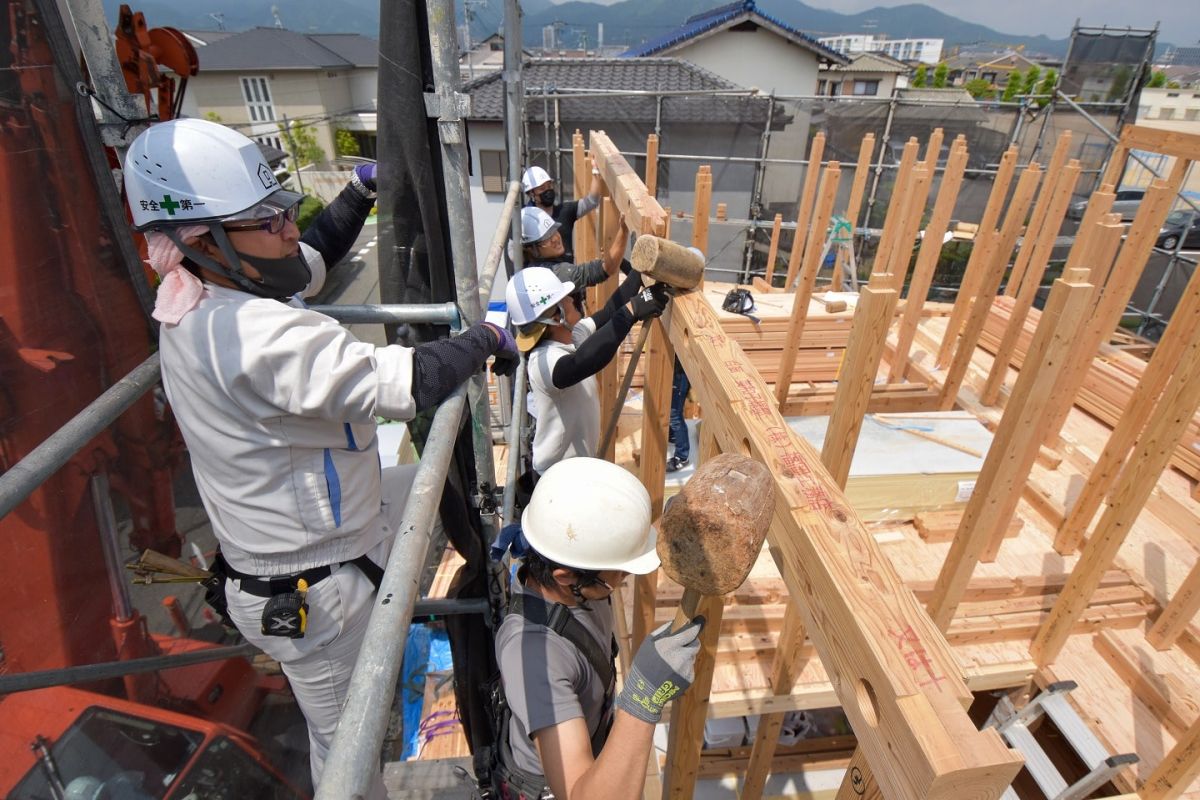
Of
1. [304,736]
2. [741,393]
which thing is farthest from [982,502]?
[304,736]

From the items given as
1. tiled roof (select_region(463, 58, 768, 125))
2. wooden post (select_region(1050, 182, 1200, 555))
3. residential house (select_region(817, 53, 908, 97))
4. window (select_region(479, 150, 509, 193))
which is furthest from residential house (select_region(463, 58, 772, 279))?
residential house (select_region(817, 53, 908, 97))

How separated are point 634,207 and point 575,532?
6.05 ft

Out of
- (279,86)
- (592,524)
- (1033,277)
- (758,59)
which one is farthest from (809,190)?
(279,86)

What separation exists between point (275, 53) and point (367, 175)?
38126mm

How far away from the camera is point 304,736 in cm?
326

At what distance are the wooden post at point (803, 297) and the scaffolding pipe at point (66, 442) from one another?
479cm

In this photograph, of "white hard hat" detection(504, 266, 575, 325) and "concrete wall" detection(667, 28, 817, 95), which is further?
"concrete wall" detection(667, 28, 817, 95)

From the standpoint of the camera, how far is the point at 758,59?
20047 millimetres

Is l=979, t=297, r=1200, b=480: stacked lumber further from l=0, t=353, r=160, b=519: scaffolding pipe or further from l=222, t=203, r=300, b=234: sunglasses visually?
l=0, t=353, r=160, b=519: scaffolding pipe

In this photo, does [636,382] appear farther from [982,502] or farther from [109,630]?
[109,630]

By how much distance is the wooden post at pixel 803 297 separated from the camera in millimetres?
5625

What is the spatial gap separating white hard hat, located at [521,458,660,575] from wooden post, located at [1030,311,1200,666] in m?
2.57

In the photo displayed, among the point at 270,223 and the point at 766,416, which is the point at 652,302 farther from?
the point at 270,223

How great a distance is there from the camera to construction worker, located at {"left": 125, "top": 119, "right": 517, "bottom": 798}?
5.40 ft
